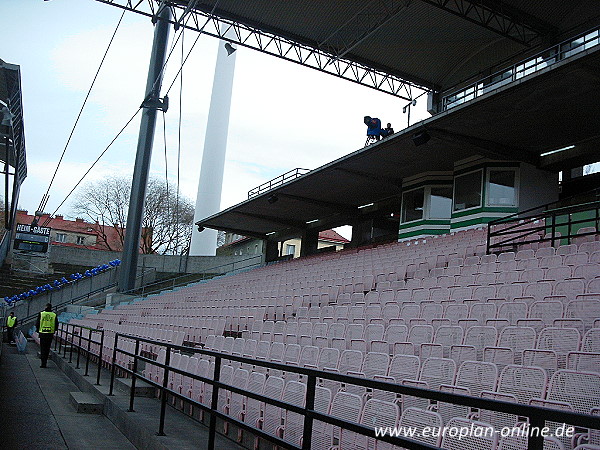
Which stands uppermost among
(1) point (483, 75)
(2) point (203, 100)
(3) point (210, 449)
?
(2) point (203, 100)

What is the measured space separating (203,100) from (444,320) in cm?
5132

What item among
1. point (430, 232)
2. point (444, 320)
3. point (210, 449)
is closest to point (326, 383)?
point (210, 449)

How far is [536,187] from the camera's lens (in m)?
17.2

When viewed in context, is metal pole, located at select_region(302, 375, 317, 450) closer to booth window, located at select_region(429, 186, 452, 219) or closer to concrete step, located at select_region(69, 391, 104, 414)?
concrete step, located at select_region(69, 391, 104, 414)

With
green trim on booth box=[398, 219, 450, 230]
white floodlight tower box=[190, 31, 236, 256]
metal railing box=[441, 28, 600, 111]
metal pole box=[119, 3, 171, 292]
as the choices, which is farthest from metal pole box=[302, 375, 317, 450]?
white floodlight tower box=[190, 31, 236, 256]

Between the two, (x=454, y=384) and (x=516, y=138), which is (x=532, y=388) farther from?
(x=516, y=138)

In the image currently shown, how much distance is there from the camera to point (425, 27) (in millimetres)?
21328

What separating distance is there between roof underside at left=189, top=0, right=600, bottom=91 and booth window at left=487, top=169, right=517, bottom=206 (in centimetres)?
477

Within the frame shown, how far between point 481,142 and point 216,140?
36019 millimetres

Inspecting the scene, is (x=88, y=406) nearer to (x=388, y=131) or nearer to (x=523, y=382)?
(x=523, y=382)

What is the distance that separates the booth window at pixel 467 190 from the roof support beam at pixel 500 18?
4.73 m

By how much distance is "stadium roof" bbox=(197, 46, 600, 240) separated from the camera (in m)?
12.9

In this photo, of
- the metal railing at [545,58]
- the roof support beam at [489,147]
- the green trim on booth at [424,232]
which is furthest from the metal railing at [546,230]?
the green trim on booth at [424,232]

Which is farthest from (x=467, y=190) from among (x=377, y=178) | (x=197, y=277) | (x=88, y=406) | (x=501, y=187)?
(x=197, y=277)
